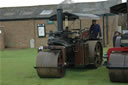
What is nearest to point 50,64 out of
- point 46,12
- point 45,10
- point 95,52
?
point 95,52

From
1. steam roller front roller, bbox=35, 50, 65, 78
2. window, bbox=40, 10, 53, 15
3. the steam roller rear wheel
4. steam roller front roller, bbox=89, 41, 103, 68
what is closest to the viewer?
steam roller front roller, bbox=35, 50, 65, 78

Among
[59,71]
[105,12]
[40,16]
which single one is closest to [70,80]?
[59,71]

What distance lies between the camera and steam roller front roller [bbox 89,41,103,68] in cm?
823

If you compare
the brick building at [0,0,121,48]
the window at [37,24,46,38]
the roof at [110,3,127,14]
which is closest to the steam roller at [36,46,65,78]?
the roof at [110,3,127,14]

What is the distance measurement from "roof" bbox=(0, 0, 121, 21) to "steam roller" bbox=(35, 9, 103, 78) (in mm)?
10408

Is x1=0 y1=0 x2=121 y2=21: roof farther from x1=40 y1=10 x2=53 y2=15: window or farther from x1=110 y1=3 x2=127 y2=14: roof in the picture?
x1=110 y1=3 x2=127 y2=14: roof

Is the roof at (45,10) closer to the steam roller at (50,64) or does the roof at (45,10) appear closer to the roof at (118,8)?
the roof at (118,8)

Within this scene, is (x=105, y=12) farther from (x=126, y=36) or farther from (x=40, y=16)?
(x=126, y=36)

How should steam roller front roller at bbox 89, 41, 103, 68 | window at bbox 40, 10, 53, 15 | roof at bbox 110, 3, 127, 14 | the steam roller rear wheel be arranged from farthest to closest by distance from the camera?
window at bbox 40, 10, 53, 15 < the steam roller rear wheel < steam roller front roller at bbox 89, 41, 103, 68 < roof at bbox 110, 3, 127, 14

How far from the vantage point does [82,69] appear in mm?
8500

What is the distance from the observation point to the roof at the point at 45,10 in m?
19.5

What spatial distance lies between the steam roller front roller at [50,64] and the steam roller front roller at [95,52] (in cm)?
159

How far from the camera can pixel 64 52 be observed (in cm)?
696

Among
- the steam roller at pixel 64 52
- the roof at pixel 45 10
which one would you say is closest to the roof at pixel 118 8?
the steam roller at pixel 64 52
